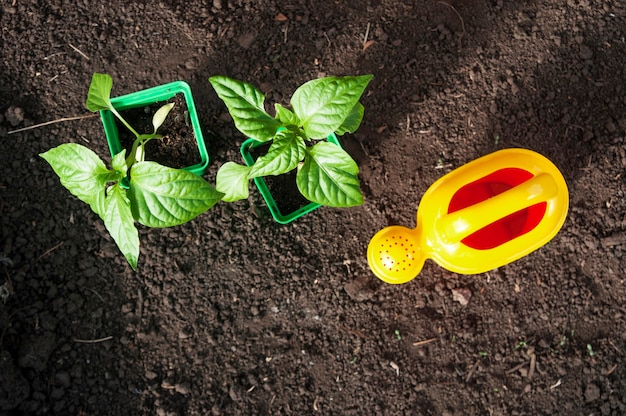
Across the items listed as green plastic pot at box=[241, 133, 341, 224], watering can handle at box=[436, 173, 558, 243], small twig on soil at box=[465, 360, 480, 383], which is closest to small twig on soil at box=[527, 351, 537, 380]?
small twig on soil at box=[465, 360, 480, 383]

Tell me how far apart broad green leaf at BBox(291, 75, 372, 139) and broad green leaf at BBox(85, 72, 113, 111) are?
1.45 ft

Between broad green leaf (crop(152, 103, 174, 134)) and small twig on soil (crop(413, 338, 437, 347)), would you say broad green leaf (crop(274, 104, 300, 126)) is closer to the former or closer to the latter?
broad green leaf (crop(152, 103, 174, 134))

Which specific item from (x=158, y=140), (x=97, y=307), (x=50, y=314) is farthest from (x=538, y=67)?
(x=50, y=314)

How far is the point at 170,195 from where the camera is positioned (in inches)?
47.8

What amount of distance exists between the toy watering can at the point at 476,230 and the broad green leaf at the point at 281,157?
0.39 m

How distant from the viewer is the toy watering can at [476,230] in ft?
4.71

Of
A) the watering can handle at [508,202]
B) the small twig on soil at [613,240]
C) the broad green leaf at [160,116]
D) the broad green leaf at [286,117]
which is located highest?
the broad green leaf at [286,117]

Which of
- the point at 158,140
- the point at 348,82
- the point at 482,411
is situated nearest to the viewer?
the point at 348,82

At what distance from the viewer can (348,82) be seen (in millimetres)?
1216

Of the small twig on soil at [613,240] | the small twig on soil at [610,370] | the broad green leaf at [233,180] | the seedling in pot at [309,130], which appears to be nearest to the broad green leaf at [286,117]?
the seedling in pot at [309,130]

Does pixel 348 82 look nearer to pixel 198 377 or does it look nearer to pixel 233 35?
pixel 233 35

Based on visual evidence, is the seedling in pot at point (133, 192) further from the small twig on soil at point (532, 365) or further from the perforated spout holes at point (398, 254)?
the small twig on soil at point (532, 365)

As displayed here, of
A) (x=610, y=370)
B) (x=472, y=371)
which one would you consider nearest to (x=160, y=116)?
(x=472, y=371)

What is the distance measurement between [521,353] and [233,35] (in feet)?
4.14
